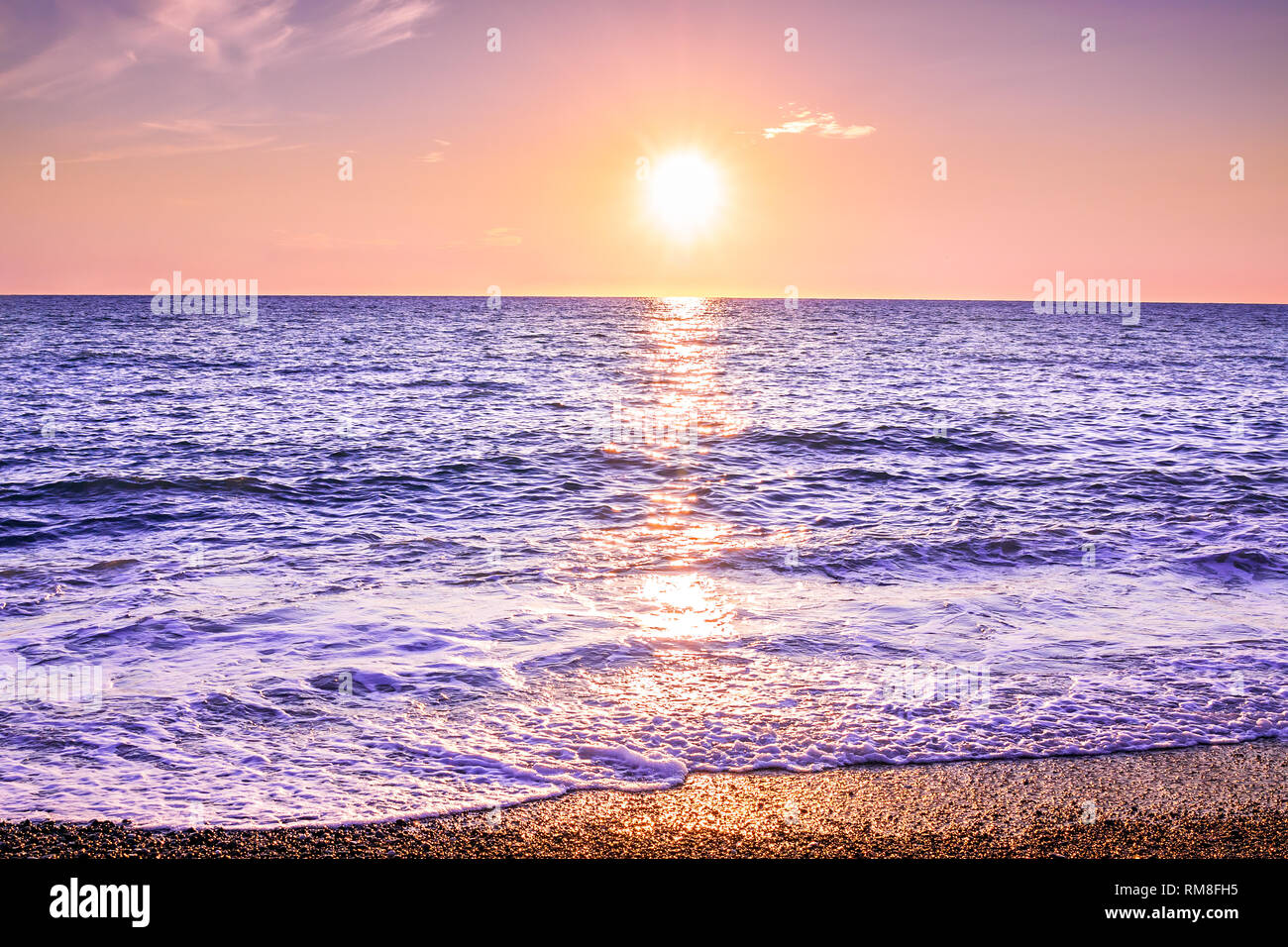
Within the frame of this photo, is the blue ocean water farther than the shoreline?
Yes

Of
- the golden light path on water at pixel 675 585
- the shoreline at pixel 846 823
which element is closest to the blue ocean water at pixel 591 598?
the golden light path on water at pixel 675 585

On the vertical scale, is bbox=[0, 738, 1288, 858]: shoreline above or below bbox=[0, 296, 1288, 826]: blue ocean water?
below

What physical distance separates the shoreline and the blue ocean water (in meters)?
0.27

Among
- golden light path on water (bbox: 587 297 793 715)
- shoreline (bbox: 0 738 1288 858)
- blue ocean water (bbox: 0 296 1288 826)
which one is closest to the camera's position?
→ shoreline (bbox: 0 738 1288 858)

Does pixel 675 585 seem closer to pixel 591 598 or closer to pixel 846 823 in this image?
pixel 591 598

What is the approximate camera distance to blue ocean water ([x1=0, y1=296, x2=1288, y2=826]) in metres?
6.27

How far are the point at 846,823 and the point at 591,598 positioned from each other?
5.37 metres

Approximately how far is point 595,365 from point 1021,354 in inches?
1165

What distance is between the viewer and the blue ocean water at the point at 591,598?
627 cm

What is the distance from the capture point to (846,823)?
5191 millimetres

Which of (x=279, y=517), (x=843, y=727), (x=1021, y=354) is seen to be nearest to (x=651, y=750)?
(x=843, y=727)

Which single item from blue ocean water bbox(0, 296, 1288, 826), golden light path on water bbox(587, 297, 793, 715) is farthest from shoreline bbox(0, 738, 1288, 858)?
golden light path on water bbox(587, 297, 793, 715)

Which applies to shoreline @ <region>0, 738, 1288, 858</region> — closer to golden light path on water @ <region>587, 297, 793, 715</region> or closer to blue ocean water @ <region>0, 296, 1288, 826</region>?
blue ocean water @ <region>0, 296, 1288, 826</region>

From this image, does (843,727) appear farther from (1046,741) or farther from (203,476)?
(203,476)
